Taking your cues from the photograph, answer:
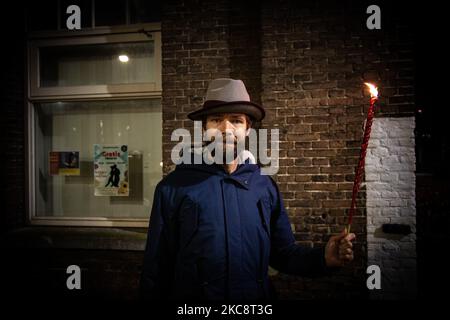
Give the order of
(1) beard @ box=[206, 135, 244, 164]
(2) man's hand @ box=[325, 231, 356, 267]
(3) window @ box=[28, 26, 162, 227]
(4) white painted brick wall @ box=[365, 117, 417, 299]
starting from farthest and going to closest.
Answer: (3) window @ box=[28, 26, 162, 227]
(4) white painted brick wall @ box=[365, 117, 417, 299]
(1) beard @ box=[206, 135, 244, 164]
(2) man's hand @ box=[325, 231, 356, 267]

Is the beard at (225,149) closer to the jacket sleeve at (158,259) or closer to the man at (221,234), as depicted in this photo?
the man at (221,234)

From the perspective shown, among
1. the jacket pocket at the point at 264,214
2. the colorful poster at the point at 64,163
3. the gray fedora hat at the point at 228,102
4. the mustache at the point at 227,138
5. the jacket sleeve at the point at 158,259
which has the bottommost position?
the jacket sleeve at the point at 158,259

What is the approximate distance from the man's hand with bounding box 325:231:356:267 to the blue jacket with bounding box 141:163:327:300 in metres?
0.06

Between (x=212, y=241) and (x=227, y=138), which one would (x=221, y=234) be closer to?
(x=212, y=241)

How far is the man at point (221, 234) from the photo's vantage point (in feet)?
6.92

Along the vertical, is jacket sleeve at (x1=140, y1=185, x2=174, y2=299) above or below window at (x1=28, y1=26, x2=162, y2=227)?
below

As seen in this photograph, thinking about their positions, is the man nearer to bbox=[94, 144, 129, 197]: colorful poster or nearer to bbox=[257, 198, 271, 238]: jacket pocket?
bbox=[257, 198, 271, 238]: jacket pocket

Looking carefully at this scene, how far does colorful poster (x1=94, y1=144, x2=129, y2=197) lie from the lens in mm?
4684

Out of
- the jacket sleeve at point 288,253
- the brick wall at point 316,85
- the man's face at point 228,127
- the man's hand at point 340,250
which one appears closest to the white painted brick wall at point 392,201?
the brick wall at point 316,85

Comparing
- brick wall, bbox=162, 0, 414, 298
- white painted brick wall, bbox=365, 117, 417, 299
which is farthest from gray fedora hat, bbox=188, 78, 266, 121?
white painted brick wall, bbox=365, 117, 417, 299

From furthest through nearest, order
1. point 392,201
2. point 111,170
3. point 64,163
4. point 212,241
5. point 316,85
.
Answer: point 64,163 → point 111,170 → point 316,85 → point 392,201 → point 212,241

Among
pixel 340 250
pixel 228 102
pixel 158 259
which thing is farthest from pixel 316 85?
pixel 158 259

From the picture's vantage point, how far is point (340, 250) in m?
1.98

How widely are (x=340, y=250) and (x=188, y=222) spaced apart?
0.97m
